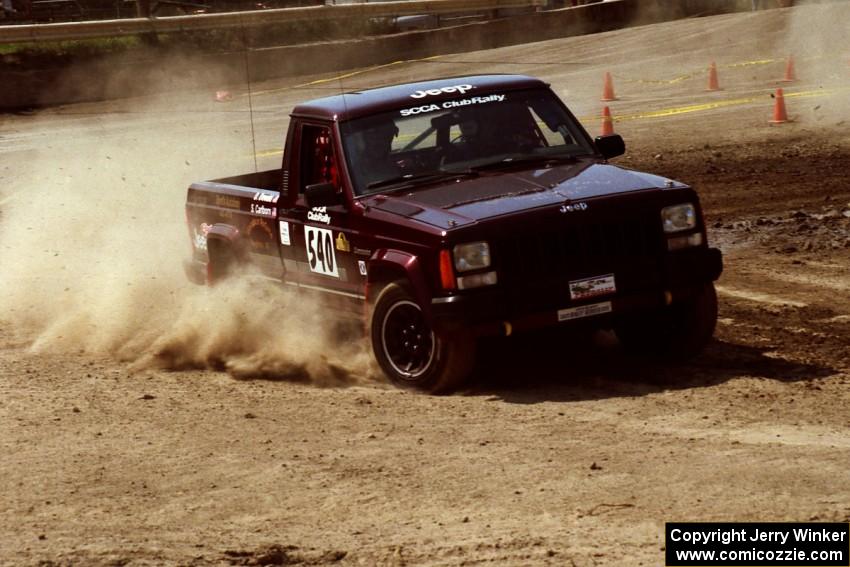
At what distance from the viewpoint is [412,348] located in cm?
841

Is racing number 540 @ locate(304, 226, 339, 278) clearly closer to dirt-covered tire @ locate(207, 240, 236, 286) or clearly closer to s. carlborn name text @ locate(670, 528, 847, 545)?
dirt-covered tire @ locate(207, 240, 236, 286)

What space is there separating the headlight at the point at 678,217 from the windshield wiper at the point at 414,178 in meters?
1.31

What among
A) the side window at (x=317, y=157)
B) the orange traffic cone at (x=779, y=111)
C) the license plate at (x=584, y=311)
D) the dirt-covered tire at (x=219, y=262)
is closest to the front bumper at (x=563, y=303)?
the license plate at (x=584, y=311)

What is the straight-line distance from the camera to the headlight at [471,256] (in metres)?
7.85

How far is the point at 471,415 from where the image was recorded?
767 centimetres

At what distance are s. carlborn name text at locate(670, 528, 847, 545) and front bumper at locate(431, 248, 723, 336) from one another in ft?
8.75

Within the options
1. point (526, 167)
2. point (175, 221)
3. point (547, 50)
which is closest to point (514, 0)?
point (547, 50)

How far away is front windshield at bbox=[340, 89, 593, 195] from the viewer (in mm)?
8930

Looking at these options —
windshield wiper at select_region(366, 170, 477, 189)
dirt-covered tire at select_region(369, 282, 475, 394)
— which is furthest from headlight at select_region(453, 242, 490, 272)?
windshield wiper at select_region(366, 170, 477, 189)

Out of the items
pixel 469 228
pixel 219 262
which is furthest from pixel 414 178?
pixel 219 262

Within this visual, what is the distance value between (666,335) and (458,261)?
5.72 ft

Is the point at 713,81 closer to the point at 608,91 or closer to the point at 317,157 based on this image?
the point at 608,91

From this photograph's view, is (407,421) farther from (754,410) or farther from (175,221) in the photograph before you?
(175,221)

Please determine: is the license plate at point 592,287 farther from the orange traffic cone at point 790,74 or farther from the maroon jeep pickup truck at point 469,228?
the orange traffic cone at point 790,74
